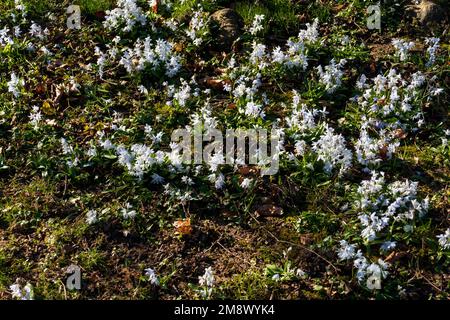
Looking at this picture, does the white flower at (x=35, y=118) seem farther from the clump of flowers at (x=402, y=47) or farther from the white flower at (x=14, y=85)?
the clump of flowers at (x=402, y=47)

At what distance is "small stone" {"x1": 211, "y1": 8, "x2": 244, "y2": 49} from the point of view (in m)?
7.54

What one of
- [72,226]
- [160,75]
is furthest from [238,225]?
[160,75]

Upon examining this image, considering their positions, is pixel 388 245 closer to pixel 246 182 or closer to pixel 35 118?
pixel 246 182

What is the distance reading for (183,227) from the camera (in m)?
5.57

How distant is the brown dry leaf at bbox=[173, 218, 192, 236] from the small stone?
269cm

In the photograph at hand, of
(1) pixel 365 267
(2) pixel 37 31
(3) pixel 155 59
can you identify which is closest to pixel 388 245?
(1) pixel 365 267

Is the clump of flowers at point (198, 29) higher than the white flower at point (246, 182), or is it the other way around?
the clump of flowers at point (198, 29)

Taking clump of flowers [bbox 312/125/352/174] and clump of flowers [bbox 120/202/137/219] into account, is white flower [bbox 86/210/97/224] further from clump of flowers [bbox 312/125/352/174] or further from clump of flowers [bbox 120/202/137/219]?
clump of flowers [bbox 312/125/352/174]

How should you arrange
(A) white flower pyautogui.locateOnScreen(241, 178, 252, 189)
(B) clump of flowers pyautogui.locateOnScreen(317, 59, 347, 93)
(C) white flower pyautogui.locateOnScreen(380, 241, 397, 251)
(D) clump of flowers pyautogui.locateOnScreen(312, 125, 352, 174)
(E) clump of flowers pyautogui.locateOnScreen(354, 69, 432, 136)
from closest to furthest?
(C) white flower pyautogui.locateOnScreen(380, 241, 397, 251) → (A) white flower pyautogui.locateOnScreen(241, 178, 252, 189) → (D) clump of flowers pyautogui.locateOnScreen(312, 125, 352, 174) → (E) clump of flowers pyautogui.locateOnScreen(354, 69, 432, 136) → (B) clump of flowers pyautogui.locateOnScreen(317, 59, 347, 93)

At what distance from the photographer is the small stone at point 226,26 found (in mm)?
7543

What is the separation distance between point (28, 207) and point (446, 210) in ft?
12.3

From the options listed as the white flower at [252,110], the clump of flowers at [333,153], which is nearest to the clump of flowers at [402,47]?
the clump of flowers at [333,153]

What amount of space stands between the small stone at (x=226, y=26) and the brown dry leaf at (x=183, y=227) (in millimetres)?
2693

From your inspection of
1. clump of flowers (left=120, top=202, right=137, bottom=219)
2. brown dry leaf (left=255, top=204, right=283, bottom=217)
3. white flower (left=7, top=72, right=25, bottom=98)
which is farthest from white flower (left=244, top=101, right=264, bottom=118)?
white flower (left=7, top=72, right=25, bottom=98)
